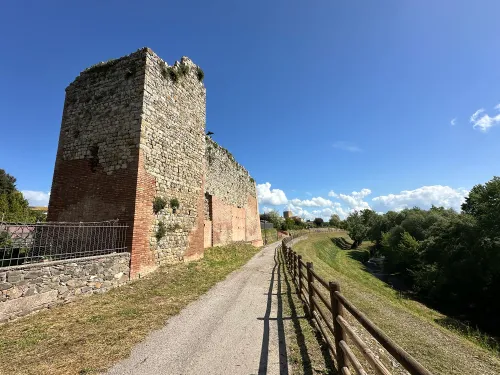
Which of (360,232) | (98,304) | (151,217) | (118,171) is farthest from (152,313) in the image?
(360,232)

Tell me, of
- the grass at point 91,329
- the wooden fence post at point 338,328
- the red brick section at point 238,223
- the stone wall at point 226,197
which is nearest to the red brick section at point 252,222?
the stone wall at point 226,197

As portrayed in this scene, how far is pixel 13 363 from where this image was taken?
A: 13.5ft

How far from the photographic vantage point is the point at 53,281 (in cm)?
663

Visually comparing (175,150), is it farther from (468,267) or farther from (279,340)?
(468,267)

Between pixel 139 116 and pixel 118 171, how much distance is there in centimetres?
219

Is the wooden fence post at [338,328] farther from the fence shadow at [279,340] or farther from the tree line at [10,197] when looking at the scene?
the tree line at [10,197]

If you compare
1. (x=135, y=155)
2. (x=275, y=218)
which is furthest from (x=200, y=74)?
(x=275, y=218)

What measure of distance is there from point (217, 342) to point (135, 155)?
7.26 meters

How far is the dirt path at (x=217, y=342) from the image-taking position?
415 centimetres

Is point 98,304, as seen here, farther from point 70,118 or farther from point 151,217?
point 70,118

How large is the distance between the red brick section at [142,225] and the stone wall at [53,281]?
590 millimetres

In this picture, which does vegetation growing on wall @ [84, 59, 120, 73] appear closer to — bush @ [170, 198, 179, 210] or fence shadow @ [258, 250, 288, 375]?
bush @ [170, 198, 179, 210]

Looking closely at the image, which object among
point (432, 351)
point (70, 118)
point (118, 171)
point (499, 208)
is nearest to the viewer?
point (432, 351)

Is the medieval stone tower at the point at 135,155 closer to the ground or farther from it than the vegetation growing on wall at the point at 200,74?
closer to the ground
